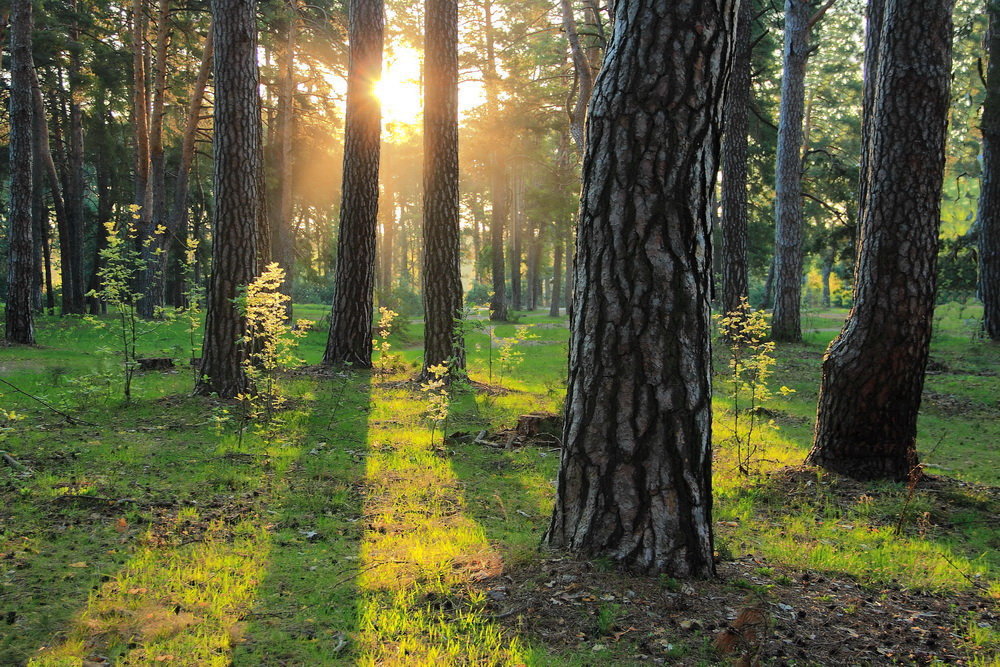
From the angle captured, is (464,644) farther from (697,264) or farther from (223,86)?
(223,86)

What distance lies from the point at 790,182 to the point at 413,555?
1569cm

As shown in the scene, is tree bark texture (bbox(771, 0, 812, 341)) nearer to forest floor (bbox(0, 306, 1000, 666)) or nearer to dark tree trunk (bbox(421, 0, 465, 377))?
forest floor (bbox(0, 306, 1000, 666))

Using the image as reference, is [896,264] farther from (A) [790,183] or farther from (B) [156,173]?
(B) [156,173]

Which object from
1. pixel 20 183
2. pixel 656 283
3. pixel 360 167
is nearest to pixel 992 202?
pixel 360 167

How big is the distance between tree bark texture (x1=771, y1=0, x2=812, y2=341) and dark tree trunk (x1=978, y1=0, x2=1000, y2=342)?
4041mm

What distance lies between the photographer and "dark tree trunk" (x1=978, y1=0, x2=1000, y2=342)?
1505 cm

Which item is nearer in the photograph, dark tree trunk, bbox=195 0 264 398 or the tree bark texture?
dark tree trunk, bbox=195 0 264 398

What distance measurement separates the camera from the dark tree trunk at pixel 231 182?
7.88 metres

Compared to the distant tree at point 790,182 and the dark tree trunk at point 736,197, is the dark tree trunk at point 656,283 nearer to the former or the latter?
the dark tree trunk at point 736,197

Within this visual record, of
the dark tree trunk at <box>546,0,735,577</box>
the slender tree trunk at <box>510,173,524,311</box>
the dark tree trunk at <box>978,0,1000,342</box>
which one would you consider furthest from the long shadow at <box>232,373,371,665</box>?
the slender tree trunk at <box>510,173,524,311</box>

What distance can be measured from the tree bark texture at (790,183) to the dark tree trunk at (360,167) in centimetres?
1047

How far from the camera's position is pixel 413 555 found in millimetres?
3791

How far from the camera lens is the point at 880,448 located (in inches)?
224

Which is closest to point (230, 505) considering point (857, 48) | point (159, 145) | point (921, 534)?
point (921, 534)
